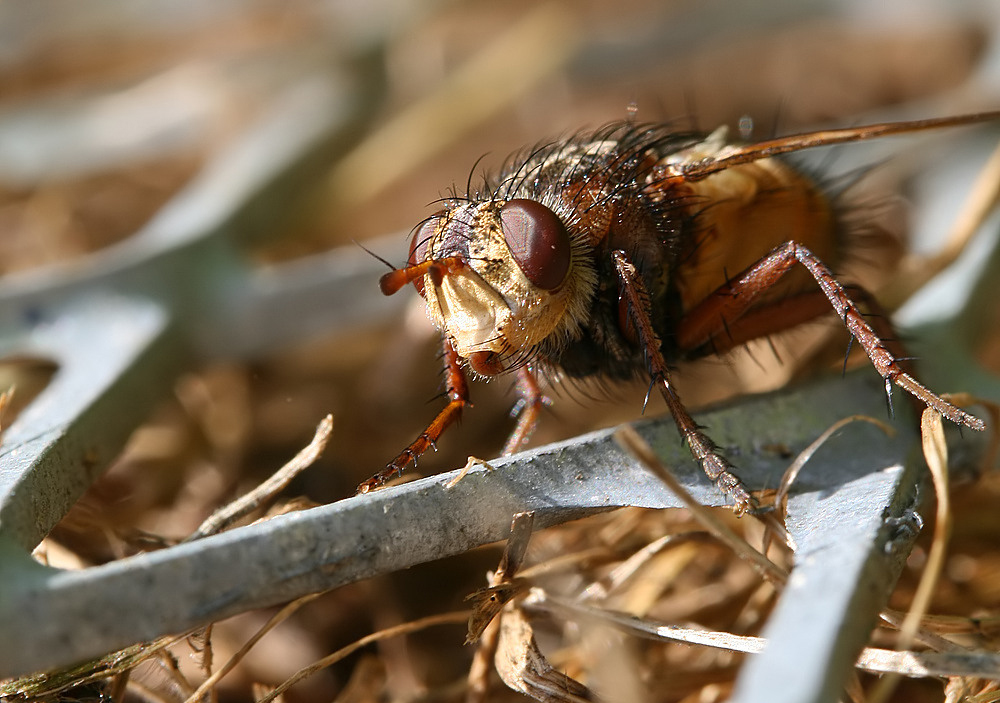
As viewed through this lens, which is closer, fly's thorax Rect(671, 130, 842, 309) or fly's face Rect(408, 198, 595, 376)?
fly's face Rect(408, 198, 595, 376)

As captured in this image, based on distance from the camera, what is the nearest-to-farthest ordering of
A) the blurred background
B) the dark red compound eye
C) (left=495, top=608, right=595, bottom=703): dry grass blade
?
(left=495, top=608, right=595, bottom=703): dry grass blade
the dark red compound eye
the blurred background

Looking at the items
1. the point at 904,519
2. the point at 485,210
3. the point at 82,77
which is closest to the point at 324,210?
the point at 485,210

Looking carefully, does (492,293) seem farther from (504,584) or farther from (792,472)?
(792,472)

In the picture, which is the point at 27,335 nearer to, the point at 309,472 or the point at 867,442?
the point at 309,472

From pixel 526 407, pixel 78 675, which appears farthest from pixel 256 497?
pixel 526 407

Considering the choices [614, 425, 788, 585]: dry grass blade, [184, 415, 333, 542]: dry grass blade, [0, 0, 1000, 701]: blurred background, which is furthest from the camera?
[0, 0, 1000, 701]: blurred background

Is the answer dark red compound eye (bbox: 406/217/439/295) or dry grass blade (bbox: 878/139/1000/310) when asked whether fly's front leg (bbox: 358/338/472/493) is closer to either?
dark red compound eye (bbox: 406/217/439/295)

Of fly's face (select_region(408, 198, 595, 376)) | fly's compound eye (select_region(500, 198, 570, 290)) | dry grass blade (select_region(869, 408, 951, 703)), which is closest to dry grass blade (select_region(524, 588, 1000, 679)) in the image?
dry grass blade (select_region(869, 408, 951, 703))
